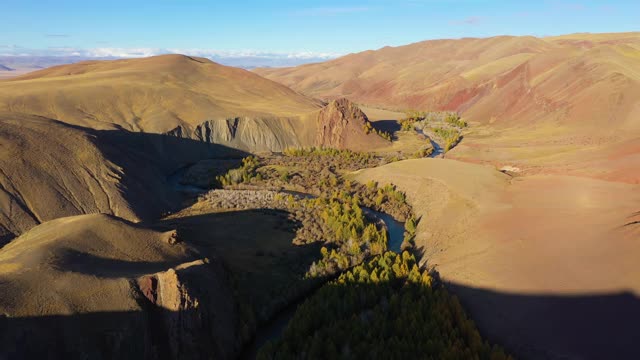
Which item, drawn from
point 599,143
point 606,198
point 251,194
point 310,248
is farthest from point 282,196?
point 599,143

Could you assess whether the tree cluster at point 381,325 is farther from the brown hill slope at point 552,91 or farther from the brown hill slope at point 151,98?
the brown hill slope at point 552,91

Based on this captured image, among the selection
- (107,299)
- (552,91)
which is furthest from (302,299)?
(552,91)

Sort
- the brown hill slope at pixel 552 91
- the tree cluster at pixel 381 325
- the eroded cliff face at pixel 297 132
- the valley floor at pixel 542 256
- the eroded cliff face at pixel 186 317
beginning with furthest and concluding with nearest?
the eroded cliff face at pixel 297 132 < the brown hill slope at pixel 552 91 < the valley floor at pixel 542 256 < the tree cluster at pixel 381 325 < the eroded cliff face at pixel 186 317

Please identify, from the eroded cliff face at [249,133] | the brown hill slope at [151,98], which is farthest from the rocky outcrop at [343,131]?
the brown hill slope at [151,98]

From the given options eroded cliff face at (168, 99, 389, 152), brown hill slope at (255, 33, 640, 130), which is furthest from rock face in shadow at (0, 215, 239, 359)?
brown hill slope at (255, 33, 640, 130)

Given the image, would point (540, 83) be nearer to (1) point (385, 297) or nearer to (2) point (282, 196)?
(2) point (282, 196)
